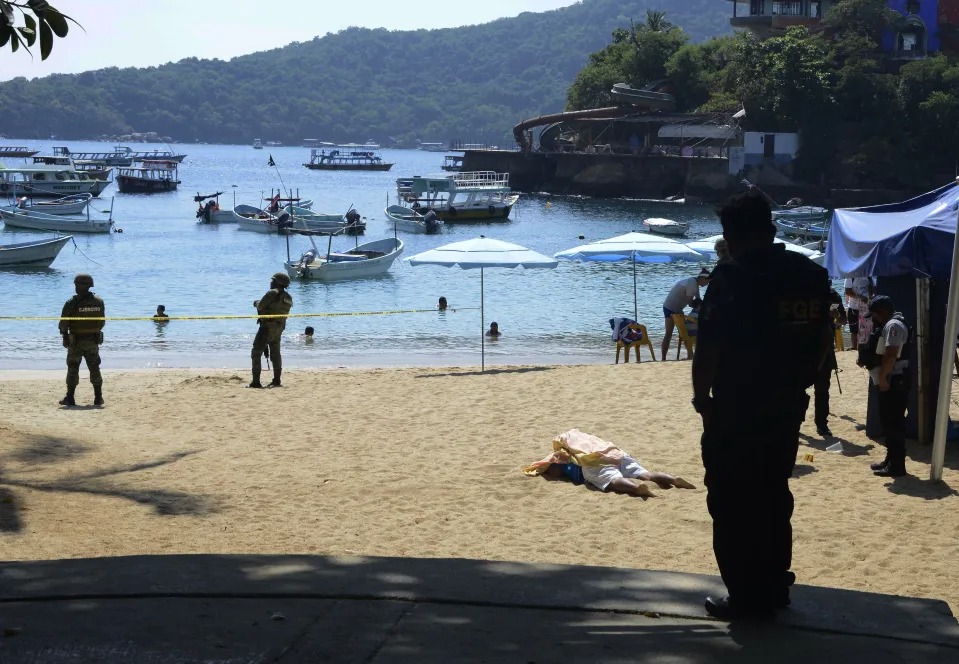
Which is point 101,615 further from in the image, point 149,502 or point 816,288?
point 149,502

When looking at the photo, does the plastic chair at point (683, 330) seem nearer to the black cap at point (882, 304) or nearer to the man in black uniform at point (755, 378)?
the black cap at point (882, 304)

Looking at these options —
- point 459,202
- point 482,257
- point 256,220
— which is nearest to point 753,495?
point 482,257

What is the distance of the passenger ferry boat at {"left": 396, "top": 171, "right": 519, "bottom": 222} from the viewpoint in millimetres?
66188

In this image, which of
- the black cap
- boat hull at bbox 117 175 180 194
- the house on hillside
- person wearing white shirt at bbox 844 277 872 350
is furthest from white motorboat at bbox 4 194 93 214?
the black cap

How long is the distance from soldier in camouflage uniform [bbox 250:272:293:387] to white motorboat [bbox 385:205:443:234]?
1692 inches

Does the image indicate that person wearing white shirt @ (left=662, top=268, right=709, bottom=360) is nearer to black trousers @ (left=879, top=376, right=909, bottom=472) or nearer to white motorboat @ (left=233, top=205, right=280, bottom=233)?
black trousers @ (left=879, top=376, right=909, bottom=472)

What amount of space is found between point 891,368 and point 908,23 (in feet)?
265

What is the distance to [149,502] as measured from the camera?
26.9 ft

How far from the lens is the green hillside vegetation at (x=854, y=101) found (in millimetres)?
75613

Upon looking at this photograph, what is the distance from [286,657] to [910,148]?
79397 mm

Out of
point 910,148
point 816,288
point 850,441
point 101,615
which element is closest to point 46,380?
point 850,441

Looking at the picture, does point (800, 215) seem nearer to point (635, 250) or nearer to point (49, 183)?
point (635, 250)

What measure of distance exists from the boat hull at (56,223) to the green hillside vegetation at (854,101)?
45.9 meters

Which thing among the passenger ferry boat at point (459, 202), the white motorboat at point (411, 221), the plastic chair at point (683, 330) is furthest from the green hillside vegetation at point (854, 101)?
the plastic chair at point (683, 330)
